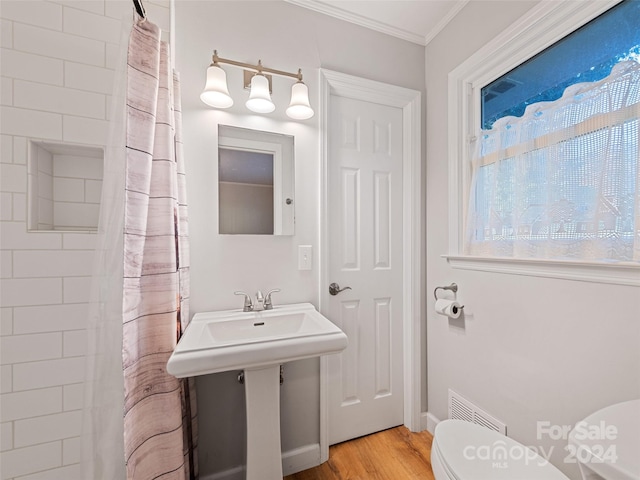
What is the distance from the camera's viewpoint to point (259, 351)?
0.98 m

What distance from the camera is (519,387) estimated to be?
1.27 m

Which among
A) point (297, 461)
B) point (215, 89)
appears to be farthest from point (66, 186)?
point (297, 461)

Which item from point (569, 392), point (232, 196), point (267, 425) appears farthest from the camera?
point (232, 196)

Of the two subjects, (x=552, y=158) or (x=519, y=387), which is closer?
(x=552, y=158)

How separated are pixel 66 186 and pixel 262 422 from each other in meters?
1.44

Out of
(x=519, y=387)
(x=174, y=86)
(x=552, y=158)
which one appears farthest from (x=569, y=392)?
(x=174, y=86)

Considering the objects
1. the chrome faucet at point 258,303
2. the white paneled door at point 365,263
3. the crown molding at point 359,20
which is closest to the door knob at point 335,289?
the white paneled door at point 365,263

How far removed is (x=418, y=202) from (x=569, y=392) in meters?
1.16

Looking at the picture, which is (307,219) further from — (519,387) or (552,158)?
(519,387)

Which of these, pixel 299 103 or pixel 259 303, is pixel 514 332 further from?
pixel 299 103

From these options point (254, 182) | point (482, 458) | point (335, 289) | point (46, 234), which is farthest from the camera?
point (335, 289)

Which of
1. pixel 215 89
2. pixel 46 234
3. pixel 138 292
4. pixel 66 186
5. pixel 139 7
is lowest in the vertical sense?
pixel 138 292

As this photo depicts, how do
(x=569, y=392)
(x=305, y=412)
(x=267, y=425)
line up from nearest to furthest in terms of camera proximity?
1. (x=569, y=392)
2. (x=267, y=425)
3. (x=305, y=412)

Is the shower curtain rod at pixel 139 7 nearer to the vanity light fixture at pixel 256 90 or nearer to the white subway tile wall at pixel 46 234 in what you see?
the vanity light fixture at pixel 256 90
